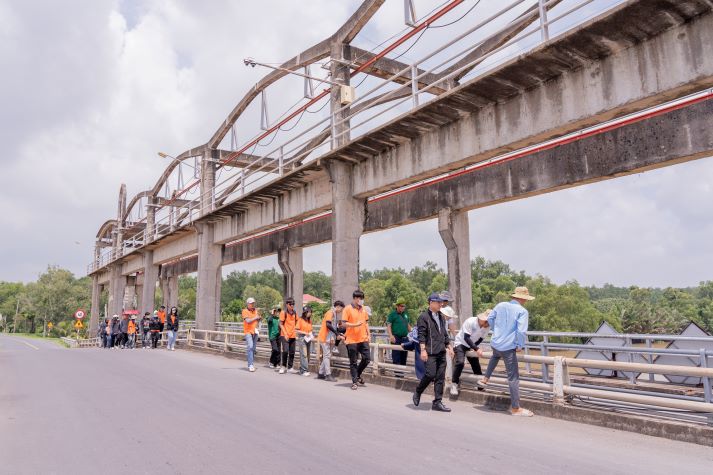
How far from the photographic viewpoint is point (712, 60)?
6734 mm

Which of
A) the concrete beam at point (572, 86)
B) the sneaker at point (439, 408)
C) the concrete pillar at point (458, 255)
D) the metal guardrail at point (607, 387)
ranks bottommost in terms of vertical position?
the sneaker at point (439, 408)

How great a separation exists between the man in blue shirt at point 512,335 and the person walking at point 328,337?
13.4 ft

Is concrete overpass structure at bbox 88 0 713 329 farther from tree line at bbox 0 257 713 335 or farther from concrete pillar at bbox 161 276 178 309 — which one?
tree line at bbox 0 257 713 335

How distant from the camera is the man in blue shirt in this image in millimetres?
7270

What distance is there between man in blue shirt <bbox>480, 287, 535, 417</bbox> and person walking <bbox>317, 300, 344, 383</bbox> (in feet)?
13.4

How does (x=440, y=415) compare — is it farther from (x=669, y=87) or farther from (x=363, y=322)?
(x=669, y=87)

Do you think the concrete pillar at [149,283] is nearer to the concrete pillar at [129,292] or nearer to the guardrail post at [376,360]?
the concrete pillar at [129,292]

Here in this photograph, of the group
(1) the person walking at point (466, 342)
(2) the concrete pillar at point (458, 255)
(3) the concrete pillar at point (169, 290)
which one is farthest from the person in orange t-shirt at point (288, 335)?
(3) the concrete pillar at point (169, 290)

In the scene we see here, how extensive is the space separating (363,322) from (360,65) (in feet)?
30.4

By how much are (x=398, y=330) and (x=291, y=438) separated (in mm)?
5896

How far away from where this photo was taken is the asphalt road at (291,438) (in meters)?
4.66

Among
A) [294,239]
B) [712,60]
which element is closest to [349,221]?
[294,239]

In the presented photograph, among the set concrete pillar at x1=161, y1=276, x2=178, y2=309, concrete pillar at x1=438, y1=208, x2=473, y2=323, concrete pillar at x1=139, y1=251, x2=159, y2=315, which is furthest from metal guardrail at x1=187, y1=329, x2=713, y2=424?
concrete pillar at x1=161, y1=276, x2=178, y2=309

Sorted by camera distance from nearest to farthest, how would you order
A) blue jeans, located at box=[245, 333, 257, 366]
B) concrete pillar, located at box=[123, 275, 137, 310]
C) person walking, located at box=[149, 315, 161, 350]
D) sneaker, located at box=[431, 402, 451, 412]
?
sneaker, located at box=[431, 402, 451, 412], blue jeans, located at box=[245, 333, 257, 366], person walking, located at box=[149, 315, 161, 350], concrete pillar, located at box=[123, 275, 137, 310]
